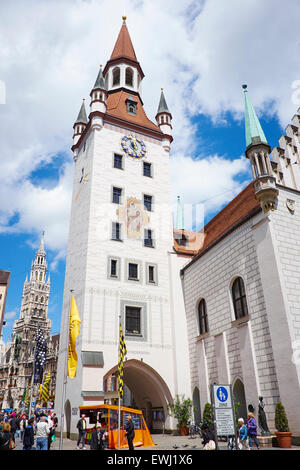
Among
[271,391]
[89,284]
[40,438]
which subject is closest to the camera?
[40,438]

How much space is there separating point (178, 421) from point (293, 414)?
981cm

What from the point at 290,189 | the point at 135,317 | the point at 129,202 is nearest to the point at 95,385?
the point at 135,317

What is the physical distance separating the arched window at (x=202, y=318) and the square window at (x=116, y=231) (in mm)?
7912

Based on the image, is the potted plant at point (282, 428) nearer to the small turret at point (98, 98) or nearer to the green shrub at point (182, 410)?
the green shrub at point (182, 410)

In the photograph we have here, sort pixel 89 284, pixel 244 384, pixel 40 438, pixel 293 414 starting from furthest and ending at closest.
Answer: pixel 89 284 → pixel 244 384 → pixel 293 414 → pixel 40 438

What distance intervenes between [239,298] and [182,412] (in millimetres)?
8442

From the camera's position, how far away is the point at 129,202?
92.1ft

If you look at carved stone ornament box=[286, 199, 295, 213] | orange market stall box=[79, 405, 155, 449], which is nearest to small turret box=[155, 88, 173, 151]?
carved stone ornament box=[286, 199, 295, 213]

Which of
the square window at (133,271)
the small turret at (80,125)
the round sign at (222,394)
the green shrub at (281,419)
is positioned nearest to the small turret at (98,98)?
the small turret at (80,125)

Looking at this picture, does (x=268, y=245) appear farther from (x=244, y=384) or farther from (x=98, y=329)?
(x=98, y=329)

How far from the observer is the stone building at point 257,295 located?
Answer: 52.0ft

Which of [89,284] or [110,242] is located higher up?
[110,242]

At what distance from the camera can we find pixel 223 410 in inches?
418

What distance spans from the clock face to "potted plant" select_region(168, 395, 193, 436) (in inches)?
783
